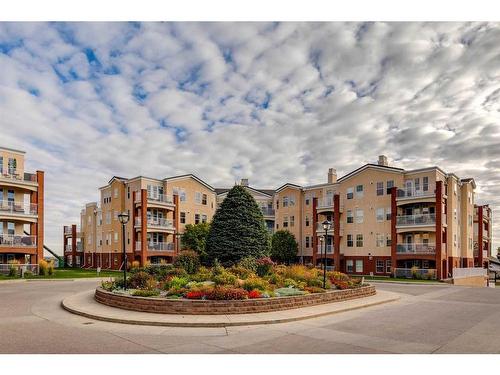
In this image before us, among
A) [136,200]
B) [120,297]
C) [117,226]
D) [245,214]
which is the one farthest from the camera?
[117,226]

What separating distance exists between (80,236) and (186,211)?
68.2ft

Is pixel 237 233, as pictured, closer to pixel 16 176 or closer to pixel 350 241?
pixel 16 176

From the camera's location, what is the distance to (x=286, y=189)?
5359 centimetres

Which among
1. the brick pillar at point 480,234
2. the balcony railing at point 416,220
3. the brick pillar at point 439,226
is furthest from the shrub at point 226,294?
the brick pillar at point 480,234

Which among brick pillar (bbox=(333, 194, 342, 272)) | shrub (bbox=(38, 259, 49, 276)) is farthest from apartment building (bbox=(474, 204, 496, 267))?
shrub (bbox=(38, 259, 49, 276))

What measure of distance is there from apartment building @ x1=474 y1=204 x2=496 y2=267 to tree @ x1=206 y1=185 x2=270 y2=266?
35916 mm

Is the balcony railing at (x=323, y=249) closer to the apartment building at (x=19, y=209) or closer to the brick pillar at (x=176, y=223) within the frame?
the brick pillar at (x=176, y=223)

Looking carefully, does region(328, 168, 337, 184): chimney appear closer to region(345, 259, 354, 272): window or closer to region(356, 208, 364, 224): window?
region(356, 208, 364, 224): window

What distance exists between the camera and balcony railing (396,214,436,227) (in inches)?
1501

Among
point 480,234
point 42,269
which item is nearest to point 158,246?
point 42,269

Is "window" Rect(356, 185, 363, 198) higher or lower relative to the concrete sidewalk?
higher

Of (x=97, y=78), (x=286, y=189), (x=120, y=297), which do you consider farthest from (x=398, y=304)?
(x=286, y=189)

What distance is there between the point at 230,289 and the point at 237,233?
9.84m

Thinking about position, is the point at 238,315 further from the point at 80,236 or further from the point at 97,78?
the point at 80,236
